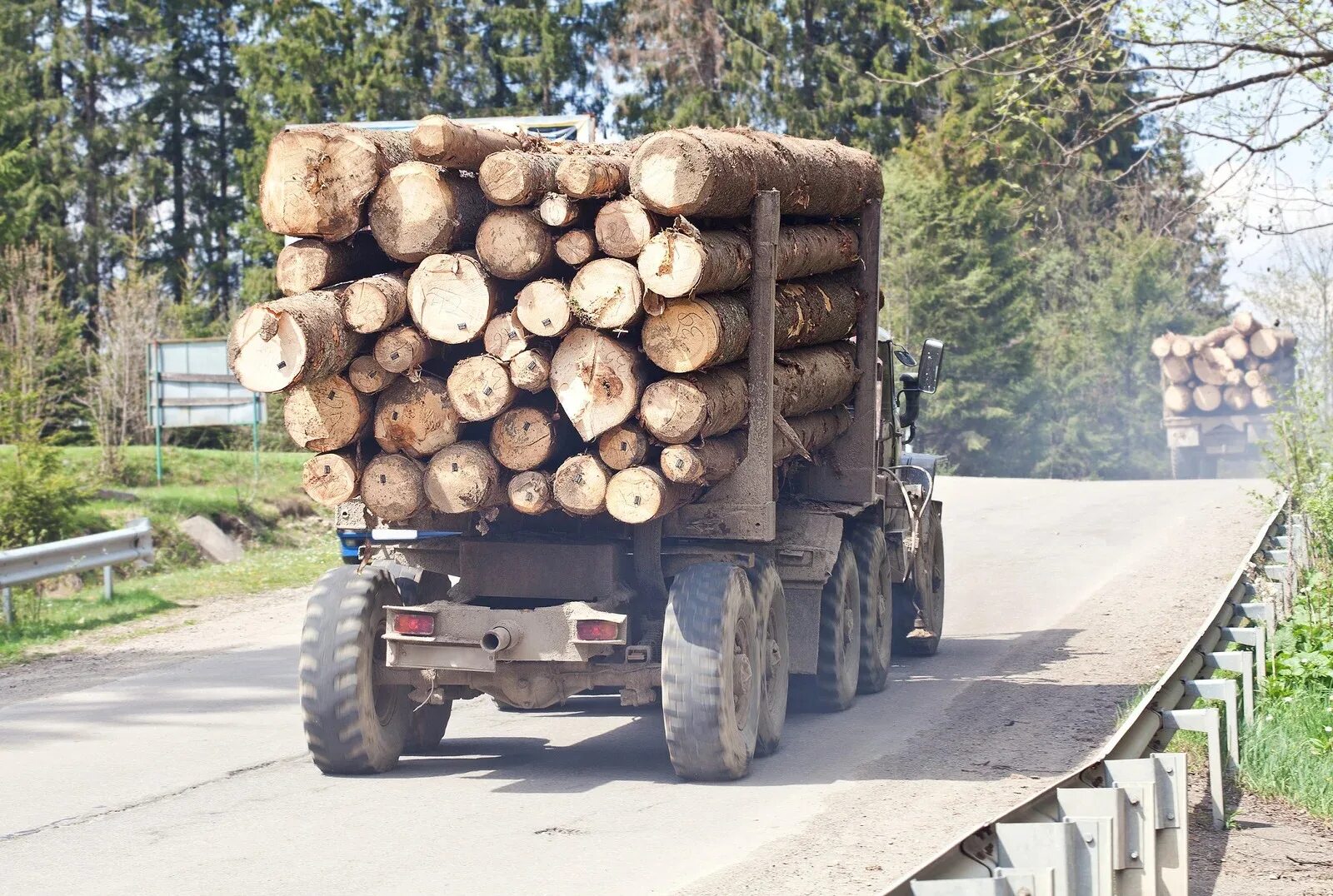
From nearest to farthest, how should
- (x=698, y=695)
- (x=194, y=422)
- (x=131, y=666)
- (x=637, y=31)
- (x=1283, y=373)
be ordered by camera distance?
(x=698, y=695)
(x=131, y=666)
(x=194, y=422)
(x=1283, y=373)
(x=637, y=31)

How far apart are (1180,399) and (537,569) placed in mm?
29897

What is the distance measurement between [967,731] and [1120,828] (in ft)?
→ 16.0

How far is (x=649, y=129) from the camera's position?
146 feet

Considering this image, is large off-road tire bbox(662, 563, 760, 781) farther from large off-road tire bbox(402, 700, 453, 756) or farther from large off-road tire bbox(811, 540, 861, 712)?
large off-road tire bbox(811, 540, 861, 712)

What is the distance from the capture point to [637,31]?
150 ft

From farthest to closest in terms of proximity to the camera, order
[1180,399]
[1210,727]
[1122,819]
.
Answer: [1180,399], [1210,727], [1122,819]

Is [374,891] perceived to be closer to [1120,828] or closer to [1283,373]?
[1120,828]

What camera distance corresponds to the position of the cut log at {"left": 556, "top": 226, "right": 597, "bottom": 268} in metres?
8.15

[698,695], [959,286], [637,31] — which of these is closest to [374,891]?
[698,695]

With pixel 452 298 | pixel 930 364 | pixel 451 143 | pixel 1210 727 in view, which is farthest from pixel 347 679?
pixel 930 364

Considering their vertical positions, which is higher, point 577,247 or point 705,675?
point 577,247

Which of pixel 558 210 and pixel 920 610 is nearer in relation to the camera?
pixel 558 210

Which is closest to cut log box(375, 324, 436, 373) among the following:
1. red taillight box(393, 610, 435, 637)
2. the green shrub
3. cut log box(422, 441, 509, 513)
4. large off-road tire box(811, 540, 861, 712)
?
cut log box(422, 441, 509, 513)

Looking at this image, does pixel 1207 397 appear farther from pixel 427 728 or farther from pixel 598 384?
pixel 598 384
